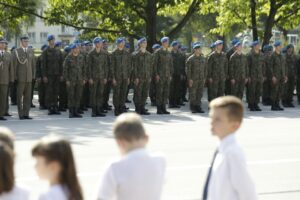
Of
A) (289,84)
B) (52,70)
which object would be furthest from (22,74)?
(289,84)

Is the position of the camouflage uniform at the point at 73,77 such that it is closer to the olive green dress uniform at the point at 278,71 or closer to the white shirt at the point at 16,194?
the olive green dress uniform at the point at 278,71

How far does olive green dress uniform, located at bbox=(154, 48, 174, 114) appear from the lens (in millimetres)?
17859

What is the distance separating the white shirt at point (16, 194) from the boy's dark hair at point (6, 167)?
0.07 meters

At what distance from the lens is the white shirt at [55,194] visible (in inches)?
148

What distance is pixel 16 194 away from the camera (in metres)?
3.81

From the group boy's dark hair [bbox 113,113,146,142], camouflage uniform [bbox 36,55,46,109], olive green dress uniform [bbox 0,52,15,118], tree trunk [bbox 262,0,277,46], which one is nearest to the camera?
boy's dark hair [bbox 113,113,146,142]

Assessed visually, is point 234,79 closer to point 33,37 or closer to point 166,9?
point 166,9

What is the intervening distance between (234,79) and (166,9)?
8.86 metres

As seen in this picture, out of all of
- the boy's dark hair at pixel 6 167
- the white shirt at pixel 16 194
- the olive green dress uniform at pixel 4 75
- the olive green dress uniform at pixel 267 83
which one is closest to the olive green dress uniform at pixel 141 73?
the olive green dress uniform at pixel 4 75

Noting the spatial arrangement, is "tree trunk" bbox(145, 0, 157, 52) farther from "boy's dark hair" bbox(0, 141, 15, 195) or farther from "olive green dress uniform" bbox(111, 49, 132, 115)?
"boy's dark hair" bbox(0, 141, 15, 195)

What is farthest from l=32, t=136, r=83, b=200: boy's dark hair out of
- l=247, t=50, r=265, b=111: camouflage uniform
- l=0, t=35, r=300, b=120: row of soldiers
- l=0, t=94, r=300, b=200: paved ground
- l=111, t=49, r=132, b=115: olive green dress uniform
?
l=247, t=50, r=265, b=111: camouflage uniform

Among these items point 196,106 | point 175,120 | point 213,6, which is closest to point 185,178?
point 175,120

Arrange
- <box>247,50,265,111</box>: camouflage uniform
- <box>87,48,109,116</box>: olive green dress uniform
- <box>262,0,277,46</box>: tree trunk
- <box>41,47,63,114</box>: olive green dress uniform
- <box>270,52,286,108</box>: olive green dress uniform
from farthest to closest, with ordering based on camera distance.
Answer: <box>262,0,277,46</box>: tree trunk, <box>270,52,286,108</box>: olive green dress uniform, <box>247,50,265,111</box>: camouflage uniform, <box>41,47,63,114</box>: olive green dress uniform, <box>87,48,109,116</box>: olive green dress uniform

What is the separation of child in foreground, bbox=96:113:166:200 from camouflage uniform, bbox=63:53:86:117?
41.3 ft
